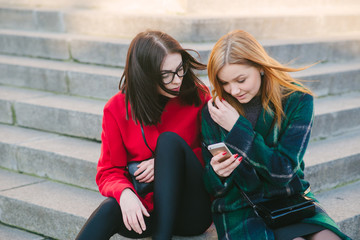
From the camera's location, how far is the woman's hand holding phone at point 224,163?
7.24 ft

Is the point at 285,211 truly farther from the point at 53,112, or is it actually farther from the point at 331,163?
the point at 53,112

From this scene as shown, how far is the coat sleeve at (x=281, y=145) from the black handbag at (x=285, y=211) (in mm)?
114

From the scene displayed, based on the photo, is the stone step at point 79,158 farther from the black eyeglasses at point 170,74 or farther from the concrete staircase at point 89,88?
the black eyeglasses at point 170,74

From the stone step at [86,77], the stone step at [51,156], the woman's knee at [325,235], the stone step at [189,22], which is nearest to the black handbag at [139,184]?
the stone step at [51,156]

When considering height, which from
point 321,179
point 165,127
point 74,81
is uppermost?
point 165,127

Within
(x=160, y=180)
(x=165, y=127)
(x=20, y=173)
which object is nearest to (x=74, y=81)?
(x=20, y=173)

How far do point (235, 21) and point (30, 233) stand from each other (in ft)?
8.91

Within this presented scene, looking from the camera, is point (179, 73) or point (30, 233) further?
point (30, 233)

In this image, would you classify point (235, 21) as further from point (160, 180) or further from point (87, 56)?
point (160, 180)

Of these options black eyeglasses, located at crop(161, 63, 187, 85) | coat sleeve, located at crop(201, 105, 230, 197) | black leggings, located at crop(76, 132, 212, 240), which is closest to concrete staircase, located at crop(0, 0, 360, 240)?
black leggings, located at crop(76, 132, 212, 240)

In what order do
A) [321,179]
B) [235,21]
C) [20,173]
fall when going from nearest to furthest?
[321,179]
[20,173]
[235,21]

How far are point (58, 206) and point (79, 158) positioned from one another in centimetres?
40

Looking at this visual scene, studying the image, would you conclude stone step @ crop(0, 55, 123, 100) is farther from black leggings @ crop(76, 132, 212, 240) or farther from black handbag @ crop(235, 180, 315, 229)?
black handbag @ crop(235, 180, 315, 229)

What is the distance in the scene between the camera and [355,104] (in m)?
3.94
